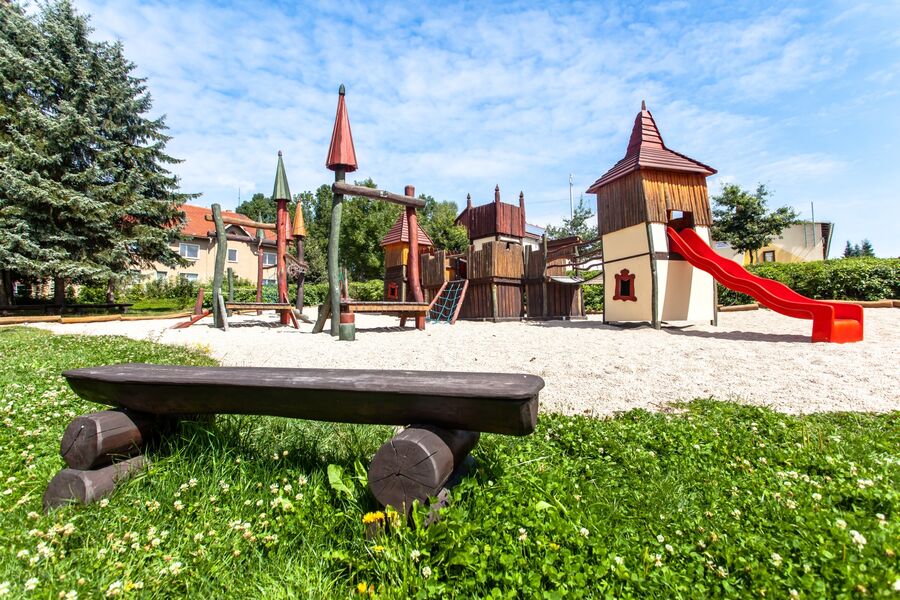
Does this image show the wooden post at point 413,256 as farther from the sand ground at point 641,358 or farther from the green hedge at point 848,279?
the green hedge at point 848,279

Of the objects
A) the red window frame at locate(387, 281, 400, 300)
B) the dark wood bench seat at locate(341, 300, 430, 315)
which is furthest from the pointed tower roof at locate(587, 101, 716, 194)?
the red window frame at locate(387, 281, 400, 300)

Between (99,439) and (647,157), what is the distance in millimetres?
12741

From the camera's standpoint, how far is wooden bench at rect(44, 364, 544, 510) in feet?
6.87

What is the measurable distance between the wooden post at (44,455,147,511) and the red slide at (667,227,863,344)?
1062 cm

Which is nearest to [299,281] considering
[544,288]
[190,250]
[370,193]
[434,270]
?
[434,270]

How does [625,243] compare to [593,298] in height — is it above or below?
above

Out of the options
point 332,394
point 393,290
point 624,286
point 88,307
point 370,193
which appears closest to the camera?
point 332,394

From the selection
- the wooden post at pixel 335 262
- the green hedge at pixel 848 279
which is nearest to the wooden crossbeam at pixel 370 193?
the wooden post at pixel 335 262

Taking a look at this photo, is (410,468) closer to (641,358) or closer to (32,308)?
(641,358)

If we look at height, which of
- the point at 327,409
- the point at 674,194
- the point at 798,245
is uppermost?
the point at 798,245

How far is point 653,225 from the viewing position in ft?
38.5

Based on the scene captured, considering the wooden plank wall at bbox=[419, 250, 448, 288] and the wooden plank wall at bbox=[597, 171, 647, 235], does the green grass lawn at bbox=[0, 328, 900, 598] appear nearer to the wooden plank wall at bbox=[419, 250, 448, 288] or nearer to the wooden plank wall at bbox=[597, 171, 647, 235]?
the wooden plank wall at bbox=[597, 171, 647, 235]

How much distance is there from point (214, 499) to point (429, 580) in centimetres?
131

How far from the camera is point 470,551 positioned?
1877 millimetres
